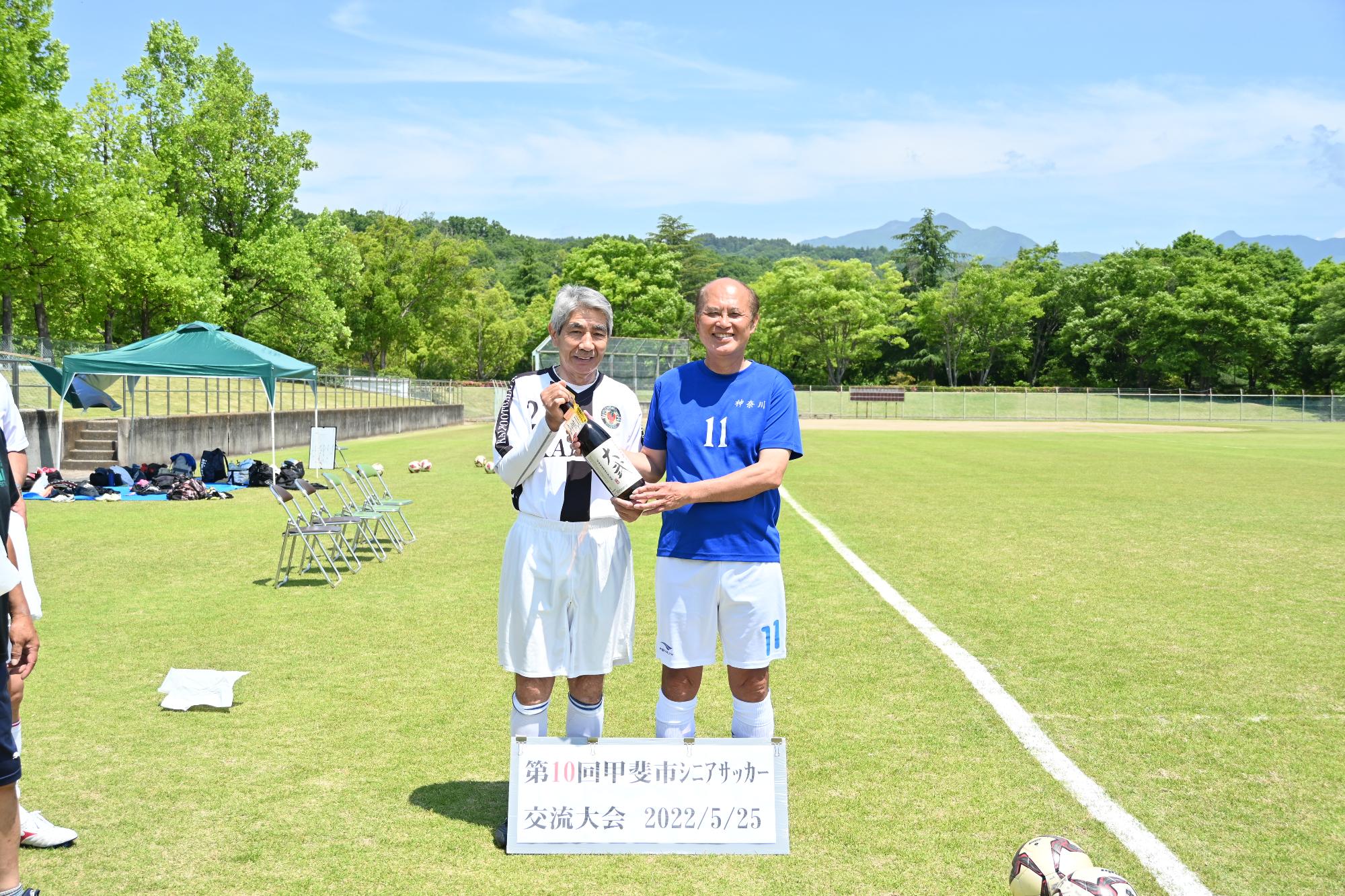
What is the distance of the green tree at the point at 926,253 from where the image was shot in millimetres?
102500

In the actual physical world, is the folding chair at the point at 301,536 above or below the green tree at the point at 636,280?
below

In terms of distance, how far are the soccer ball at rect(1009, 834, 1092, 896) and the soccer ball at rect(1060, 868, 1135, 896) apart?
5cm

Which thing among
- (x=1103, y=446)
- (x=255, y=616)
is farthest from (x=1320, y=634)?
(x=1103, y=446)

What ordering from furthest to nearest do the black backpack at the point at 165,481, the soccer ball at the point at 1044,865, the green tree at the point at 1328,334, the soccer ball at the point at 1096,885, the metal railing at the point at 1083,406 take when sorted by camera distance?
the green tree at the point at 1328,334 → the metal railing at the point at 1083,406 → the black backpack at the point at 165,481 → the soccer ball at the point at 1044,865 → the soccer ball at the point at 1096,885

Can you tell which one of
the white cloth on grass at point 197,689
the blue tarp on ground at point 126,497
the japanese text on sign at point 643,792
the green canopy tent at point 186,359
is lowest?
the blue tarp on ground at point 126,497

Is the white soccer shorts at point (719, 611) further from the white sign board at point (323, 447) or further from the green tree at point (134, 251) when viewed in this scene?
the green tree at point (134, 251)

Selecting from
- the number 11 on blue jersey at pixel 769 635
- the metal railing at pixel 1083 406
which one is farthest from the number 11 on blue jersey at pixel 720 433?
the metal railing at pixel 1083 406

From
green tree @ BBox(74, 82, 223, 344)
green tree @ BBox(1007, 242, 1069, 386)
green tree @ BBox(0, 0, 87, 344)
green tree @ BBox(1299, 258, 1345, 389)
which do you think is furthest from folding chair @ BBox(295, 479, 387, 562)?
green tree @ BBox(1007, 242, 1069, 386)

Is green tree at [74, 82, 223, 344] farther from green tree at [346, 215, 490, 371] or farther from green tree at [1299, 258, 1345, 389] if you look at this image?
green tree at [1299, 258, 1345, 389]

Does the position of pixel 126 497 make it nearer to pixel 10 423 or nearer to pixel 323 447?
pixel 323 447

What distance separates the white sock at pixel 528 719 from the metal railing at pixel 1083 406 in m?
65.4

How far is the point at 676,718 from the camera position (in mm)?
4105

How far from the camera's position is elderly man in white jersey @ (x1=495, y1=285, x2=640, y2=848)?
392cm

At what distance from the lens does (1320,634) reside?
24.9 feet
